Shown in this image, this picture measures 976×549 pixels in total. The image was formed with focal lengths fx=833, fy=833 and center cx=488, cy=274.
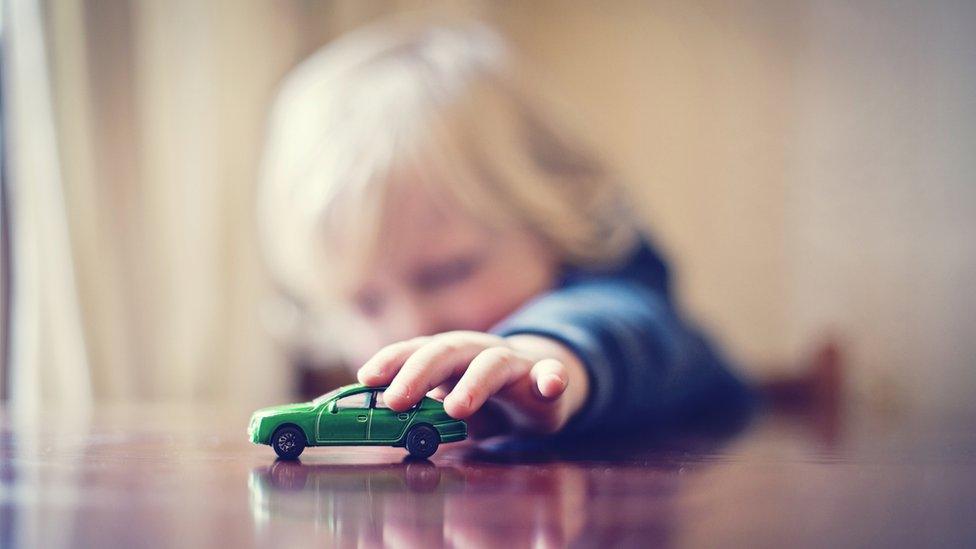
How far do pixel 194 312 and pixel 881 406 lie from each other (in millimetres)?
1676

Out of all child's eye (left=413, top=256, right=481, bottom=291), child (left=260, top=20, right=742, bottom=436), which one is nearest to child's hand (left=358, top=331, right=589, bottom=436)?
child (left=260, top=20, right=742, bottom=436)

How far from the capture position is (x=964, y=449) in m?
0.66

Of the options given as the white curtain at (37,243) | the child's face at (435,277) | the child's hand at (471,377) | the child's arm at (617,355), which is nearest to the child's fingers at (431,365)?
the child's hand at (471,377)

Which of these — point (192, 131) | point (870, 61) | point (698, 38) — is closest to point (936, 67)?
point (870, 61)

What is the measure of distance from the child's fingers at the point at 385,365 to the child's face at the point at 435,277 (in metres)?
0.82

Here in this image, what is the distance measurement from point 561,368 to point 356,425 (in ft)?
0.46

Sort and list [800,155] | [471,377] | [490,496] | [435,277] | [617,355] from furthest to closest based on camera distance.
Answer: [800,155] → [435,277] → [617,355] → [471,377] → [490,496]

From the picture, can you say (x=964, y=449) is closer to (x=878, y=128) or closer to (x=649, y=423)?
(x=649, y=423)

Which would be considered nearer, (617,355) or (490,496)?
(490,496)

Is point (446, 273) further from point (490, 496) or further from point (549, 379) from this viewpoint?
point (490, 496)

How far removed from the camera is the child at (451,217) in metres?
1.22

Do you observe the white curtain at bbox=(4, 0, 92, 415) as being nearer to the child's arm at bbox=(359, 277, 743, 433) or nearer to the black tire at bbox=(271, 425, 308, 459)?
the child's arm at bbox=(359, 277, 743, 433)

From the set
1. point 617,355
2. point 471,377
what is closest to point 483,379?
point 471,377

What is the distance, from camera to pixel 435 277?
1407 millimetres
